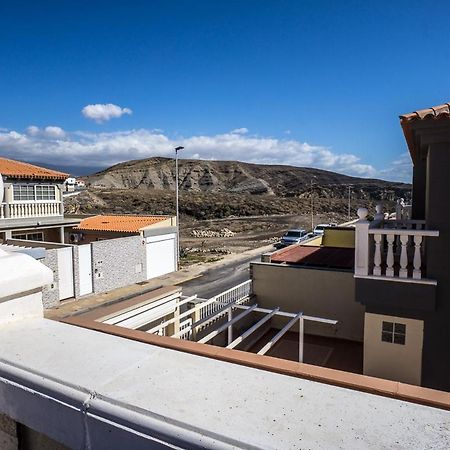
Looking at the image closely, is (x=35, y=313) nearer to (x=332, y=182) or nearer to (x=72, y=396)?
(x=72, y=396)

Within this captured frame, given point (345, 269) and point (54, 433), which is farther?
point (345, 269)

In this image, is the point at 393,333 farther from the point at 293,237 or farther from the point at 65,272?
the point at 293,237

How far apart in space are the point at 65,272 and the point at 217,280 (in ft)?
27.3

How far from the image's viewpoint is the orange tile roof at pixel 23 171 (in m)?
18.3

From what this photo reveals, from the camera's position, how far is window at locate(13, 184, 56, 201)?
18375 mm

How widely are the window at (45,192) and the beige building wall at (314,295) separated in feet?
45.1

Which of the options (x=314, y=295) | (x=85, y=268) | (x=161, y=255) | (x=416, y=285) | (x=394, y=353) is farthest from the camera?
(x=161, y=255)

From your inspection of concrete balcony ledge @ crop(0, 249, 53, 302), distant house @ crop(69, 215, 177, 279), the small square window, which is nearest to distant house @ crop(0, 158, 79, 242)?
distant house @ crop(69, 215, 177, 279)

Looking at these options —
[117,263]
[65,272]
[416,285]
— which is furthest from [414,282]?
[117,263]

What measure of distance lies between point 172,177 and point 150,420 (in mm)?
123237

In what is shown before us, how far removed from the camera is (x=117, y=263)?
19.5 m

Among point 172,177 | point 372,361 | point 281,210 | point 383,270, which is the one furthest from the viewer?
point 172,177

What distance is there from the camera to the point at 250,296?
33.0ft

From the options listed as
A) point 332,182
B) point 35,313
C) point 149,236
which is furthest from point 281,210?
point 35,313
